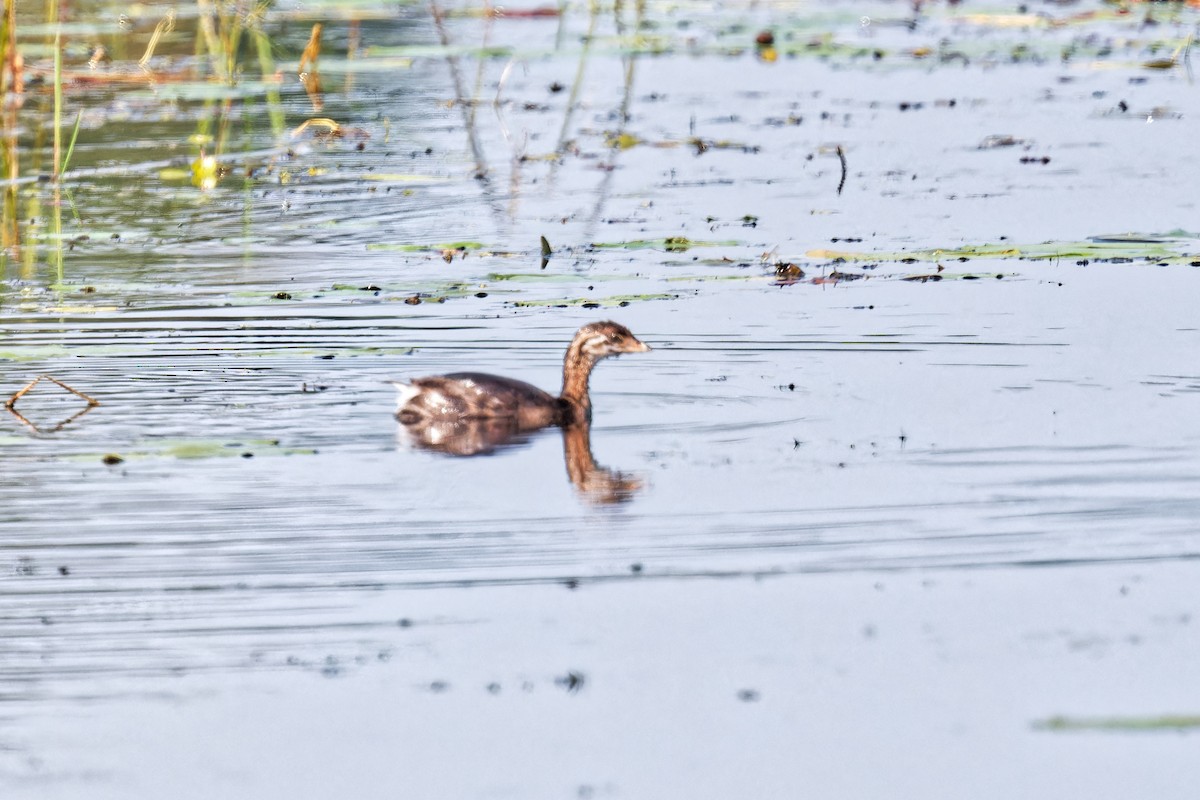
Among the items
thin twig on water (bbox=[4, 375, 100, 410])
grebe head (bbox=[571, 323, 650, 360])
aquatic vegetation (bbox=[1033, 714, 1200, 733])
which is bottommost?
aquatic vegetation (bbox=[1033, 714, 1200, 733])

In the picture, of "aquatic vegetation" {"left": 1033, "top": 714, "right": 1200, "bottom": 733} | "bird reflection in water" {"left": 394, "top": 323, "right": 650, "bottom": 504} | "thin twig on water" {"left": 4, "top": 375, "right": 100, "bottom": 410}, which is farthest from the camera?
"thin twig on water" {"left": 4, "top": 375, "right": 100, "bottom": 410}

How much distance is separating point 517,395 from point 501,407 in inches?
3.9

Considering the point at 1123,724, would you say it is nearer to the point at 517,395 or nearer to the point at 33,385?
the point at 517,395

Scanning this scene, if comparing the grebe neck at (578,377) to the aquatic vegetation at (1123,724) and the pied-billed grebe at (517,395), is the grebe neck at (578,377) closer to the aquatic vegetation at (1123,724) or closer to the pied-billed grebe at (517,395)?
the pied-billed grebe at (517,395)

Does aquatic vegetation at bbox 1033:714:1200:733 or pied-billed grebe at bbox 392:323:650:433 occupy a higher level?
pied-billed grebe at bbox 392:323:650:433

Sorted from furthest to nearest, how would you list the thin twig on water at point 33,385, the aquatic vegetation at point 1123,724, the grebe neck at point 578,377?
the grebe neck at point 578,377
the thin twig on water at point 33,385
the aquatic vegetation at point 1123,724

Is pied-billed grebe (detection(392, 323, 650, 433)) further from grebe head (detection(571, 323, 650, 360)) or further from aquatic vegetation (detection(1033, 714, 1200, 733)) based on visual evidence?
aquatic vegetation (detection(1033, 714, 1200, 733))

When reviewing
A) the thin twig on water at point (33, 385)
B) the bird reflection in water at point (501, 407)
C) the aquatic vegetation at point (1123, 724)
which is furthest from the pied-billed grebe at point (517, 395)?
the aquatic vegetation at point (1123, 724)

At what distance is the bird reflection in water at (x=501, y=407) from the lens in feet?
32.9

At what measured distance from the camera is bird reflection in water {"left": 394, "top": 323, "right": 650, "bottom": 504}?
32.9 ft

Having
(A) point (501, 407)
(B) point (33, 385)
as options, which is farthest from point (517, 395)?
(B) point (33, 385)

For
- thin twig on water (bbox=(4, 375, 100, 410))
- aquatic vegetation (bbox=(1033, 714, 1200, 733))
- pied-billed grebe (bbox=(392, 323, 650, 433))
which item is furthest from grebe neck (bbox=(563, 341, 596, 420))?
aquatic vegetation (bbox=(1033, 714, 1200, 733))

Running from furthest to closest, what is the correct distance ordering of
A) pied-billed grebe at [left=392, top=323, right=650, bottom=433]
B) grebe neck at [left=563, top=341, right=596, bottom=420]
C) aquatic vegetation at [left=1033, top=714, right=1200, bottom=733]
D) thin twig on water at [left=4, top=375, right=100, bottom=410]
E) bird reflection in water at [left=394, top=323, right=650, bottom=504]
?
grebe neck at [left=563, top=341, right=596, bottom=420] → thin twig on water at [left=4, top=375, right=100, bottom=410] → pied-billed grebe at [left=392, top=323, right=650, bottom=433] → bird reflection in water at [left=394, top=323, right=650, bottom=504] → aquatic vegetation at [left=1033, top=714, right=1200, bottom=733]

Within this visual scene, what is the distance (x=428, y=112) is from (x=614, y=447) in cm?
1365
